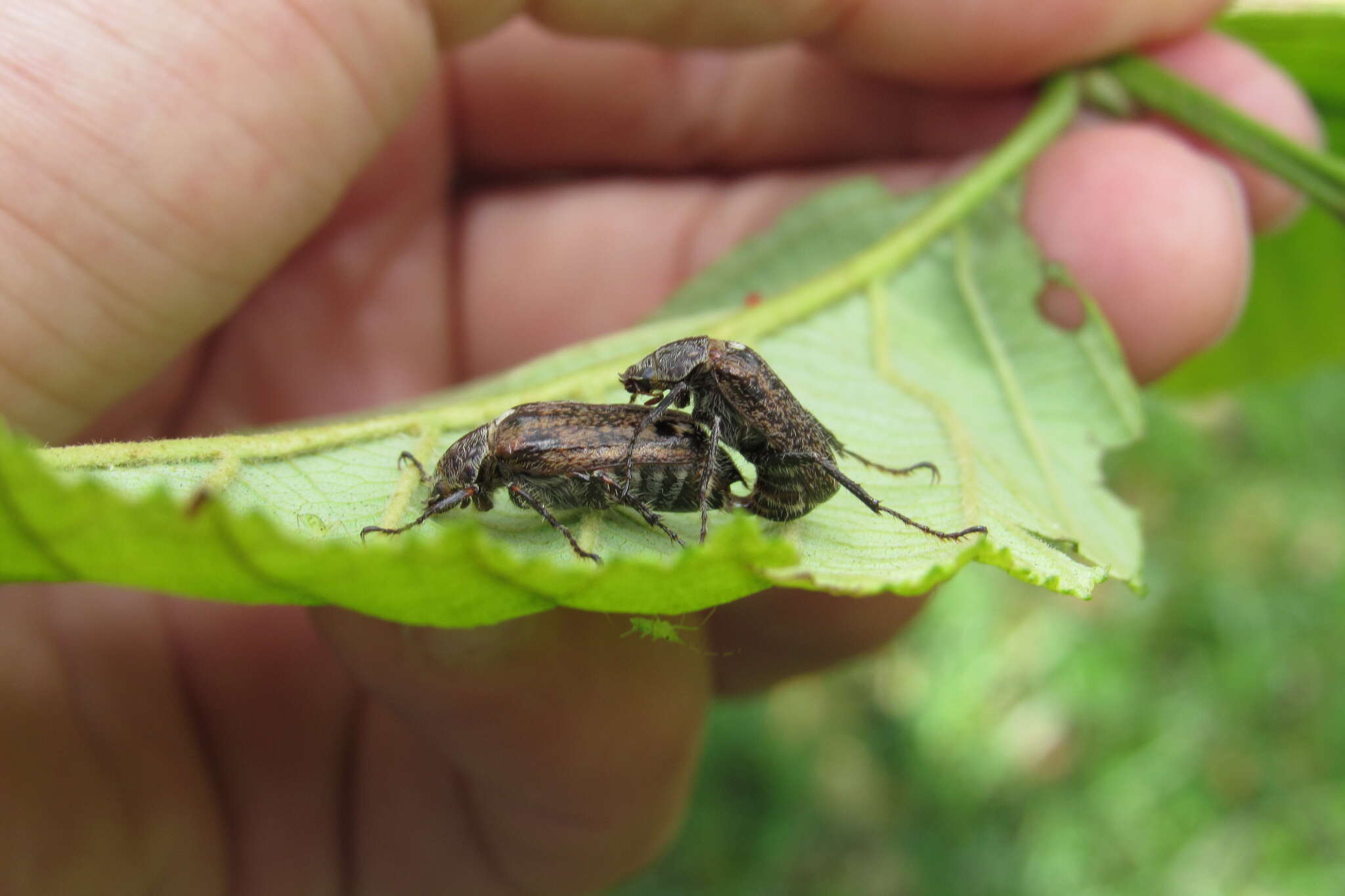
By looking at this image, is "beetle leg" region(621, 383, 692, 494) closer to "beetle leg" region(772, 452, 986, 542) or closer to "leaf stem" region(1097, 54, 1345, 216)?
"beetle leg" region(772, 452, 986, 542)

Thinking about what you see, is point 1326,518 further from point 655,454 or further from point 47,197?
point 47,197

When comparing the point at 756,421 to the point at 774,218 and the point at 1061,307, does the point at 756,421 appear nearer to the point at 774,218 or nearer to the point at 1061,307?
the point at 1061,307

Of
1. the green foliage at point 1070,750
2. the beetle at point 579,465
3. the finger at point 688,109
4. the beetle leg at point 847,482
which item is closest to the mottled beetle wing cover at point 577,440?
the beetle at point 579,465

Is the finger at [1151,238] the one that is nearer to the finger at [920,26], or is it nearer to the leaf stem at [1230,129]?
the leaf stem at [1230,129]

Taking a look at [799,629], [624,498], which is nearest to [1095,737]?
[799,629]

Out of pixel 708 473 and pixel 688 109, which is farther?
pixel 688 109

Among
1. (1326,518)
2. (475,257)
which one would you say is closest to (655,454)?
(475,257)
